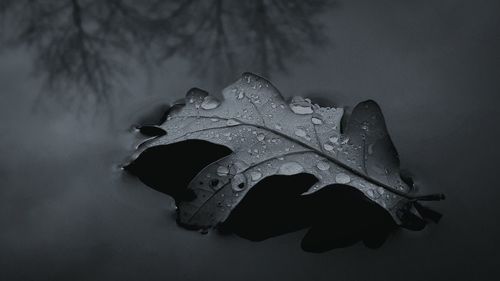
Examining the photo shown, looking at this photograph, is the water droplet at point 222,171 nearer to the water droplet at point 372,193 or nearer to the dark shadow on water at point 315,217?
the dark shadow on water at point 315,217

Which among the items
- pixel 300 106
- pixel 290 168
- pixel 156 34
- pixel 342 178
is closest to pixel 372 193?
pixel 342 178

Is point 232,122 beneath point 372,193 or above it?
above

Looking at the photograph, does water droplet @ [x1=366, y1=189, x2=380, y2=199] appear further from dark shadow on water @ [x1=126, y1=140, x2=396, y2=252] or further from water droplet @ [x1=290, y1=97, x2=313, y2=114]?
water droplet @ [x1=290, y1=97, x2=313, y2=114]

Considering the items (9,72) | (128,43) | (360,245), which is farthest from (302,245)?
(9,72)

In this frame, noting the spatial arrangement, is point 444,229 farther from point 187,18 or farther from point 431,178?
point 187,18

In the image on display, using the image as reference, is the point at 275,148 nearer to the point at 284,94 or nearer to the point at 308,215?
the point at 308,215
